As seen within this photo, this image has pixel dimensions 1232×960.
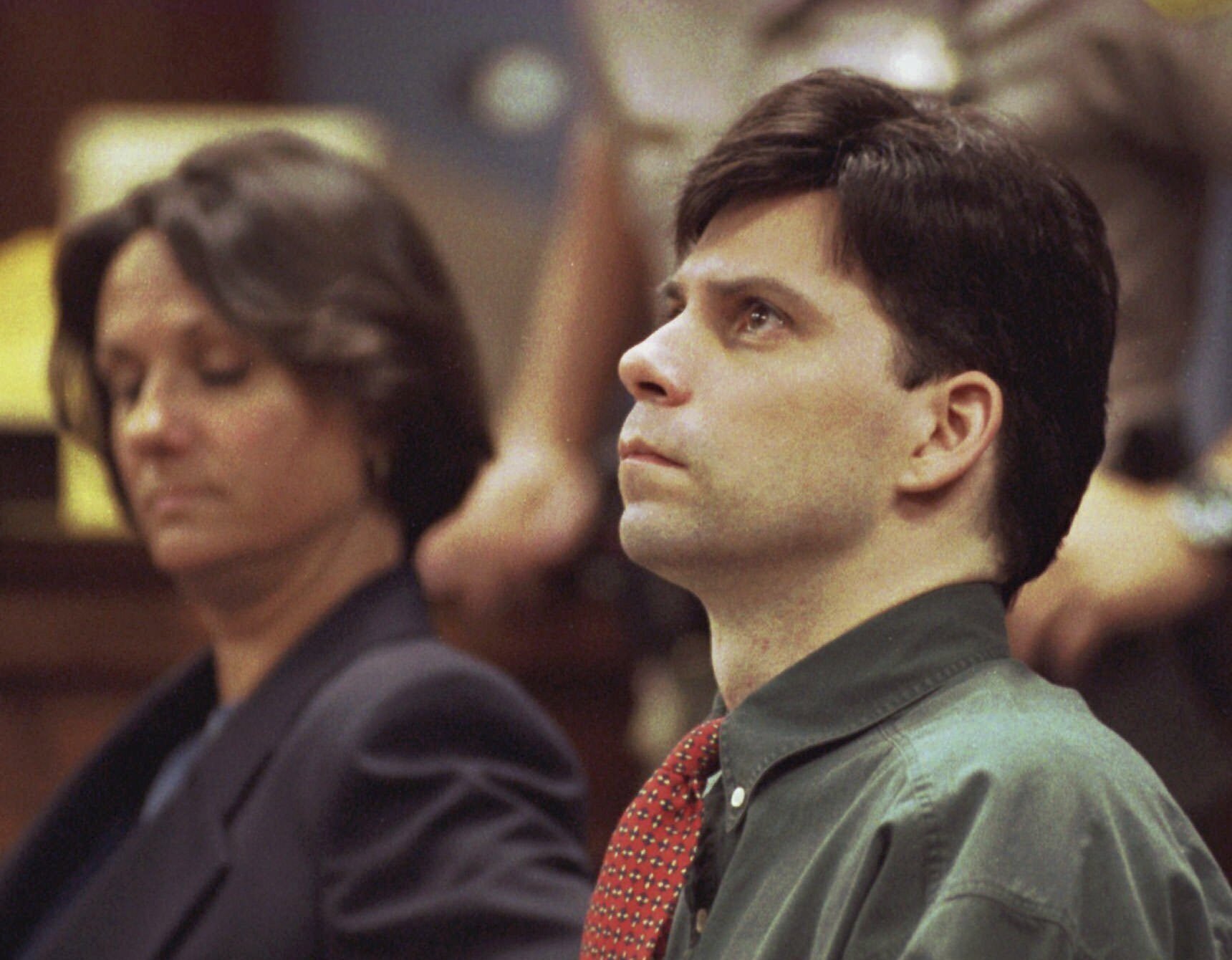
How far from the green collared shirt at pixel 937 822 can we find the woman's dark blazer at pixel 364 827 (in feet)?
1.07

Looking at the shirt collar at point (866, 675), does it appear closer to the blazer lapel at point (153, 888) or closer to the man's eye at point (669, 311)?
the man's eye at point (669, 311)

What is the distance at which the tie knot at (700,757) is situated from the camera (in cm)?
93

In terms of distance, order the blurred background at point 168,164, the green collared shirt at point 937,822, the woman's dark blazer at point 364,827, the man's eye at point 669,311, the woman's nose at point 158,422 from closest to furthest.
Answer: the green collared shirt at point 937,822
the man's eye at point 669,311
the woman's dark blazer at point 364,827
the woman's nose at point 158,422
the blurred background at point 168,164

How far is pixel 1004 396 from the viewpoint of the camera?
0.88m

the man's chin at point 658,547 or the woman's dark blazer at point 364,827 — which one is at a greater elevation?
the man's chin at point 658,547

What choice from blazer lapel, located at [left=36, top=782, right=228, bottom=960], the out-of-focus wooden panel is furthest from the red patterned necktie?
the out-of-focus wooden panel

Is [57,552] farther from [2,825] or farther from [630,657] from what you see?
[630,657]

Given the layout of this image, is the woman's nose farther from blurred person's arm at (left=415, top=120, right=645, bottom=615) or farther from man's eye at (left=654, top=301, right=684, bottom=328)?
man's eye at (left=654, top=301, right=684, bottom=328)

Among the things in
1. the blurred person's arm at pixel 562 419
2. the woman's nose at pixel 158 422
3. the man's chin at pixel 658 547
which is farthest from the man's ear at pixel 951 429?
the blurred person's arm at pixel 562 419

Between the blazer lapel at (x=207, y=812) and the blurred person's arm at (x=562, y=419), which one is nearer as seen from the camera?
the blazer lapel at (x=207, y=812)

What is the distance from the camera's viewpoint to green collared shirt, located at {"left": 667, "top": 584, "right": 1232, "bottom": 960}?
0.73 m

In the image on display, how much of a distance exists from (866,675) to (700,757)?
11 cm

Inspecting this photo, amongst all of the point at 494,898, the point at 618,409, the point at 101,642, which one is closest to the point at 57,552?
the point at 101,642

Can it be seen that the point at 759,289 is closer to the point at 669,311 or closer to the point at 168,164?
the point at 669,311
